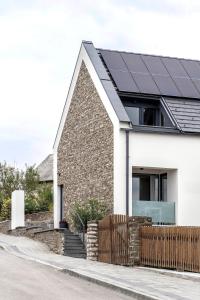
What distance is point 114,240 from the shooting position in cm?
2250

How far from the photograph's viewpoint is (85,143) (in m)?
30.9

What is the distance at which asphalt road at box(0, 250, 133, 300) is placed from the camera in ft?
43.5

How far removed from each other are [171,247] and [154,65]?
15.0 meters

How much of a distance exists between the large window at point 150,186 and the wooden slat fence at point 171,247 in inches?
301

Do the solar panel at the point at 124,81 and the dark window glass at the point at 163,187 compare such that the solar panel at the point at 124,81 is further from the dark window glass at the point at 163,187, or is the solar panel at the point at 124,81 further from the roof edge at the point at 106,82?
the dark window glass at the point at 163,187

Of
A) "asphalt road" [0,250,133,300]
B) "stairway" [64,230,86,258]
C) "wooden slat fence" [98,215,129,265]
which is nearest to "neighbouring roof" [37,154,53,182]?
"stairway" [64,230,86,258]

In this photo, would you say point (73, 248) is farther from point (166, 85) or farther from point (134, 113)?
point (166, 85)

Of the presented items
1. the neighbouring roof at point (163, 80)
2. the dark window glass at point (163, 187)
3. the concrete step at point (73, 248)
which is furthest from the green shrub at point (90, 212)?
the neighbouring roof at point (163, 80)

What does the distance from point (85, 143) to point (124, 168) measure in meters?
4.12

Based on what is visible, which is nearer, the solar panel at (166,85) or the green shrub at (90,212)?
the green shrub at (90,212)

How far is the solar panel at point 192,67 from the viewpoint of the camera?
32.8m

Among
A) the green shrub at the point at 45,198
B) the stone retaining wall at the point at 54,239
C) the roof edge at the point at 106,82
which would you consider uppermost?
the roof edge at the point at 106,82

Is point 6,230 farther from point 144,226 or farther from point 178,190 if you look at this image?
point 144,226

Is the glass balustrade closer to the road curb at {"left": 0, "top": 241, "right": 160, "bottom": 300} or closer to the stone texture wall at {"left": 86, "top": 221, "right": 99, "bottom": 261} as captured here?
the stone texture wall at {"left": 86, "top": 221, "right": 99, "bottom": 261}
